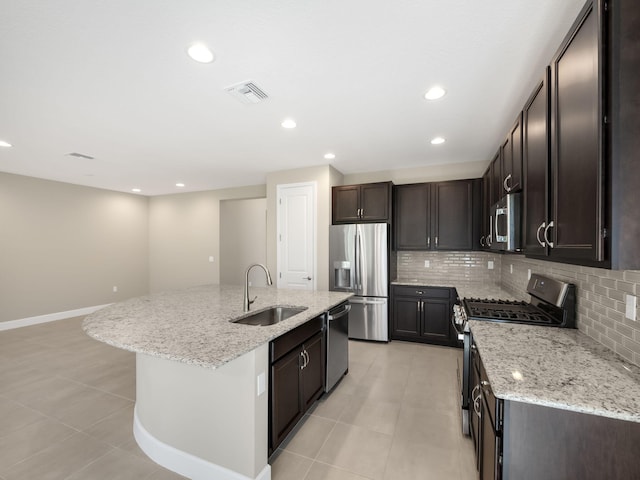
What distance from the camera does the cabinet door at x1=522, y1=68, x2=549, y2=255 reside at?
153 centimetres

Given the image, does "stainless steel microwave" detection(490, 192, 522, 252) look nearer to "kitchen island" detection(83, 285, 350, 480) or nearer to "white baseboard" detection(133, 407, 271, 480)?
"kitchen island" detection(83, 285, 350, 480)

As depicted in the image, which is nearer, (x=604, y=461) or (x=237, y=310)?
(x=604, y=461)

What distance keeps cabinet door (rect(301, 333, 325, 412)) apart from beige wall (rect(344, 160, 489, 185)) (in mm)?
3153

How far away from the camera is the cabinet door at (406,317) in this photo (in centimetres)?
409

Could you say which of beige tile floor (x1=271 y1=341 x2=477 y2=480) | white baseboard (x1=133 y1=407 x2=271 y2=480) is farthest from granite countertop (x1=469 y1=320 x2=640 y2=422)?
white baseboard (x1=133 y1=407 x2=271 y2=480)

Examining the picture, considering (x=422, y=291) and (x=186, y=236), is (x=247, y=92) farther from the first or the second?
(x=186, y=236)

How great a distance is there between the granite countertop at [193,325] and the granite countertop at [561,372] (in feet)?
3.80

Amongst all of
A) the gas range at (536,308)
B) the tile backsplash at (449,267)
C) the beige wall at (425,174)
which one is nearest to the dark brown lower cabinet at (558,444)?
the gas range at (536,308)

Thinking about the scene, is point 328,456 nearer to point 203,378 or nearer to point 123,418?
point 203,378

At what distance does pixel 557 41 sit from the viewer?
169cm

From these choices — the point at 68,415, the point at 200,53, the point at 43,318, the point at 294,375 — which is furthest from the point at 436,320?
the point at 43,318

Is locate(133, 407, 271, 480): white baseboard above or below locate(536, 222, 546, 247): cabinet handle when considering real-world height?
below

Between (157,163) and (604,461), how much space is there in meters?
5.17

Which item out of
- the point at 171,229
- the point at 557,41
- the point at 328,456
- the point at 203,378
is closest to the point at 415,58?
the point at 557,41
